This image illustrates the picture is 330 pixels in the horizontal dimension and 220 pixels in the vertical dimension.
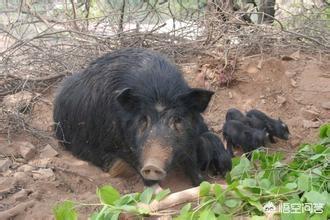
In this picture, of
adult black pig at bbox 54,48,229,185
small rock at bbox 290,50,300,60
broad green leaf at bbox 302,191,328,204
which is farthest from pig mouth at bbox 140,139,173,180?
small rock at bbox 290,50,300,60

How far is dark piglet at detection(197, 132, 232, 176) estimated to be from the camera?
5016mm

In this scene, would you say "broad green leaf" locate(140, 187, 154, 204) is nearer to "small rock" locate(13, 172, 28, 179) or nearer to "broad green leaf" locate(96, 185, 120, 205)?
"broad green leaf" locate(96, 185, 120, 205)

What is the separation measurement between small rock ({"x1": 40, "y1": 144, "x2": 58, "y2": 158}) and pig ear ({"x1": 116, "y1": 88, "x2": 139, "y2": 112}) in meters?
1.16

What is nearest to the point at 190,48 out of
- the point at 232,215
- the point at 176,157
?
the point at 176,157

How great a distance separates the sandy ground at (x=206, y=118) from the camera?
4.25 metres

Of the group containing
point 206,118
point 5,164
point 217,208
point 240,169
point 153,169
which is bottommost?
point 206,118

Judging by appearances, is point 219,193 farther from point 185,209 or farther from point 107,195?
point 107,195

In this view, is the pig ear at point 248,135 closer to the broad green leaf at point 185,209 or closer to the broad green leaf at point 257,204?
the broad green leaf at point 257,204

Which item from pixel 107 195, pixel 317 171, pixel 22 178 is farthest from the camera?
pixel 22 178

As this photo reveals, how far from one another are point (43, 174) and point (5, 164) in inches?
15.0

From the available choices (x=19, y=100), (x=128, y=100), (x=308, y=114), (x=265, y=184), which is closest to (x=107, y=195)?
(x=265, y=184)

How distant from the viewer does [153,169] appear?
4.00m

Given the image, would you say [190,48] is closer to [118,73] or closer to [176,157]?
[118,73]

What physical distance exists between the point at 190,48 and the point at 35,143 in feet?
9.93
